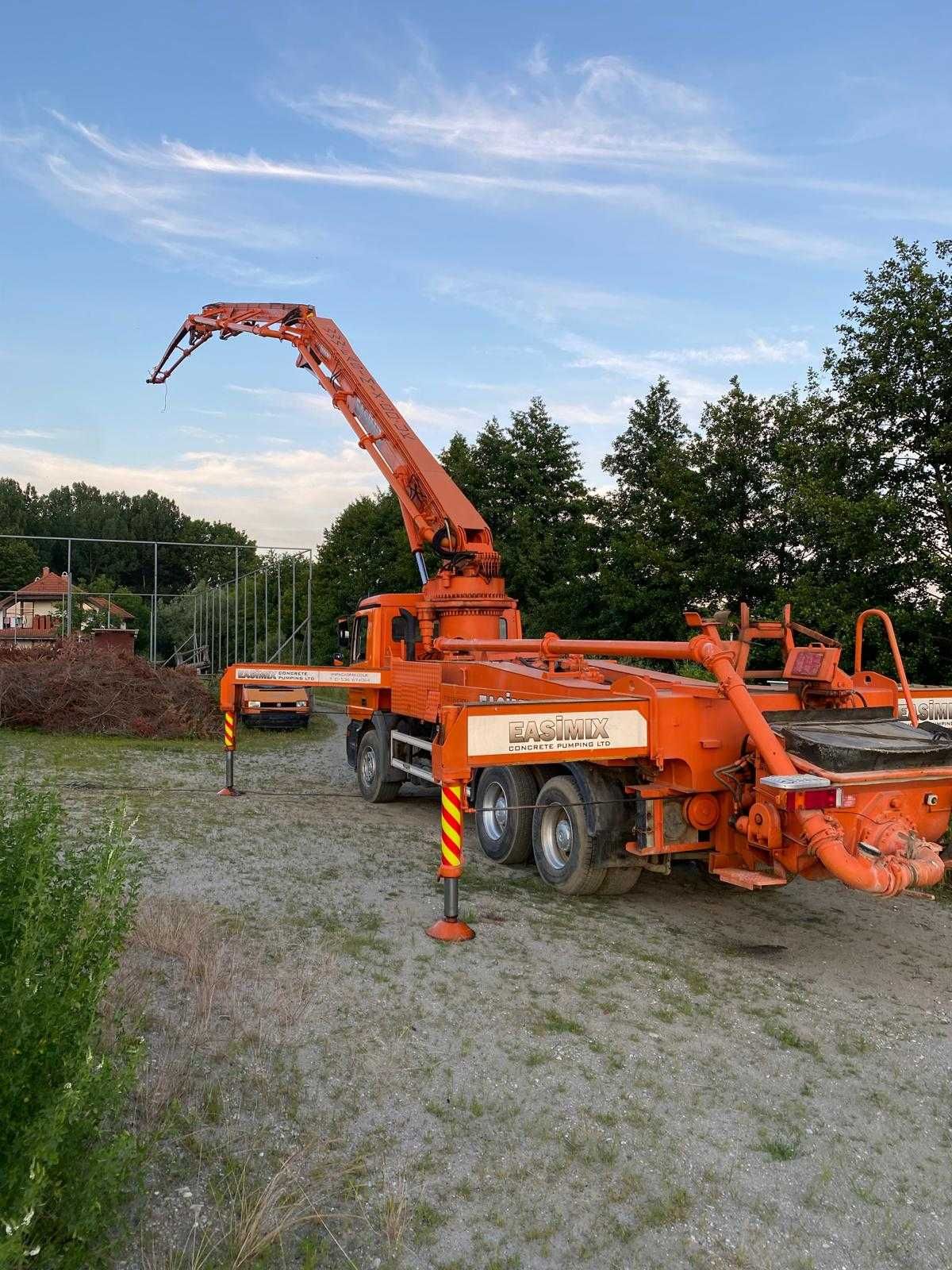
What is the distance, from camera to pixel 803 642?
1580 centimetres

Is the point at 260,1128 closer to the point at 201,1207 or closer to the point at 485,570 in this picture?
the point at 201,1207

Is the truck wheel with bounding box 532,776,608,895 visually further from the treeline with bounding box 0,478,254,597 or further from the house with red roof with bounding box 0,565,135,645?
the treeline with bounding box 0,478,254,597

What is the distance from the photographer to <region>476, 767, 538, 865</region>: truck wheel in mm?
7996

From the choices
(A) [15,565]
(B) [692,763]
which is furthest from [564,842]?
(A) [15,565]

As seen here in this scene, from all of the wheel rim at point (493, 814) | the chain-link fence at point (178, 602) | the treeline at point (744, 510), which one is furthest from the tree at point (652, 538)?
the wheel rim at point (493, 814)

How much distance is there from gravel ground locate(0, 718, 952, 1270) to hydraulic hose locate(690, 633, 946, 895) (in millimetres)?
695

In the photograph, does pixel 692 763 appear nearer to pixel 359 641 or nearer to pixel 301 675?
pixel 301 675

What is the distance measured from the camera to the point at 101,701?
1752 centimetres

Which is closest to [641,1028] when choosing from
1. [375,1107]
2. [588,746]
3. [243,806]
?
[375,1107]

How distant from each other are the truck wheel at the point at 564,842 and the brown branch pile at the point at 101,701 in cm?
1157

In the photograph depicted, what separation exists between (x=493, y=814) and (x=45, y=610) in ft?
208

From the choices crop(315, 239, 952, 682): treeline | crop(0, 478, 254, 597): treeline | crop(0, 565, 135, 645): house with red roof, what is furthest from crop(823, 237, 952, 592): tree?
crop(0, 478, 254, 597): treeline

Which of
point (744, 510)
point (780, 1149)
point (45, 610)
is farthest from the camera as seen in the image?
point (45, 610)

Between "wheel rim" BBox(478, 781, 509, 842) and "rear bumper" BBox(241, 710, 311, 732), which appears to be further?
"rear bumper" BBox(241, 710, 311, 732)
